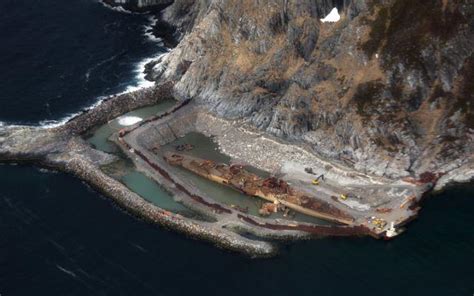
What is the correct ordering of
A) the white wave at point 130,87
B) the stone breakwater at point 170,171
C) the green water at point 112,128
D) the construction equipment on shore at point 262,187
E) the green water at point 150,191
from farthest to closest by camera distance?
the white wave at point 130,87 < the green water at point 112,128 < the green water at point 150,191 < the construction equipment on shore at point 262,187 < the stone breakwater at point 170,171

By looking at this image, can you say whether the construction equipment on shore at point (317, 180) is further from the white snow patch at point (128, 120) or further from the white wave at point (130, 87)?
the white wave at point (130, 87)

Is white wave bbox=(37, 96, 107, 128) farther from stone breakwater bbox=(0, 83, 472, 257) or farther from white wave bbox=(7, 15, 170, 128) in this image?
stone breakwater bbox=(0, 83, 472, 257)

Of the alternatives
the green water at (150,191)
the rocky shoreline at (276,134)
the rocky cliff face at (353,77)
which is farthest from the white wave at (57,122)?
the green water at (150,191)

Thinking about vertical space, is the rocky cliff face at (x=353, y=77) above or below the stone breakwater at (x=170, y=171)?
above

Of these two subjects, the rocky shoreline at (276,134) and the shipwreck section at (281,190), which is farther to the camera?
the rocky shoreline at (276,134)

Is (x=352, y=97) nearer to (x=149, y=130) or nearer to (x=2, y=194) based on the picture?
(x=149, y=130)

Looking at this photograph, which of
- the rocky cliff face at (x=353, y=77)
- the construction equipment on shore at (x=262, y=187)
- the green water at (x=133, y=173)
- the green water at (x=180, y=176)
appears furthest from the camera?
the rocky cliff face at (x=353, y=77)

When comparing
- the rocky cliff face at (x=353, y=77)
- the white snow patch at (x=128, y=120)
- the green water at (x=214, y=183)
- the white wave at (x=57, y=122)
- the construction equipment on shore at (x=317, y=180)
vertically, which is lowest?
the white wave at (x=57, y=122)
